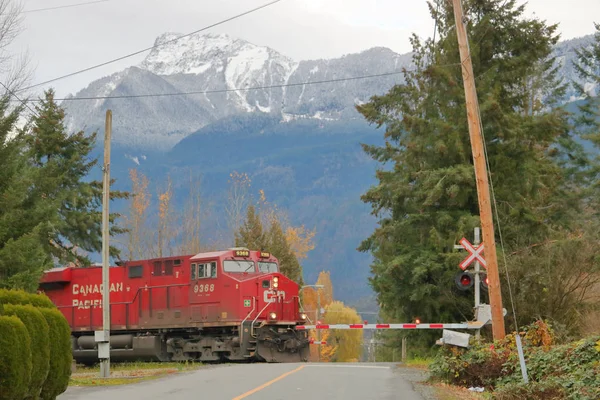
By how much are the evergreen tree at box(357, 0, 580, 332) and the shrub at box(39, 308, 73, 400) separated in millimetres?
Result: 18534

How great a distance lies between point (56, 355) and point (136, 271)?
1980cm

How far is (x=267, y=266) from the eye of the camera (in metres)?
32.4

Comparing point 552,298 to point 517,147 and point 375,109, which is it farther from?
point 375,109

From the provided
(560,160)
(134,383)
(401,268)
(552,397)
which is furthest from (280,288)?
(560,160)

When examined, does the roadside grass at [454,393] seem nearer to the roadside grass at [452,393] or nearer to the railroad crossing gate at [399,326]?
the roadside grass at [452,393]

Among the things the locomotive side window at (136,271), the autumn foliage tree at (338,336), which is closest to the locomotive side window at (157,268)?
the locomotive side window at (136,271)

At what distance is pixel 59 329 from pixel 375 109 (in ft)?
86.9

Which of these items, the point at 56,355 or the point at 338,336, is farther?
the point at 338,336

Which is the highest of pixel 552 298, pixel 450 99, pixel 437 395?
pixel 450 99

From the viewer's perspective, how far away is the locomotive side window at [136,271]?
1273 inches

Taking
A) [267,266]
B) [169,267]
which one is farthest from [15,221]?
[267,266]

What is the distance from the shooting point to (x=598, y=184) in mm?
42875

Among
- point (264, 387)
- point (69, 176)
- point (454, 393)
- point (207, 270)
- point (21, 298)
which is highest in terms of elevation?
point (69, 176)

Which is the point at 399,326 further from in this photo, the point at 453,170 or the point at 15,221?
the point at 15,221
